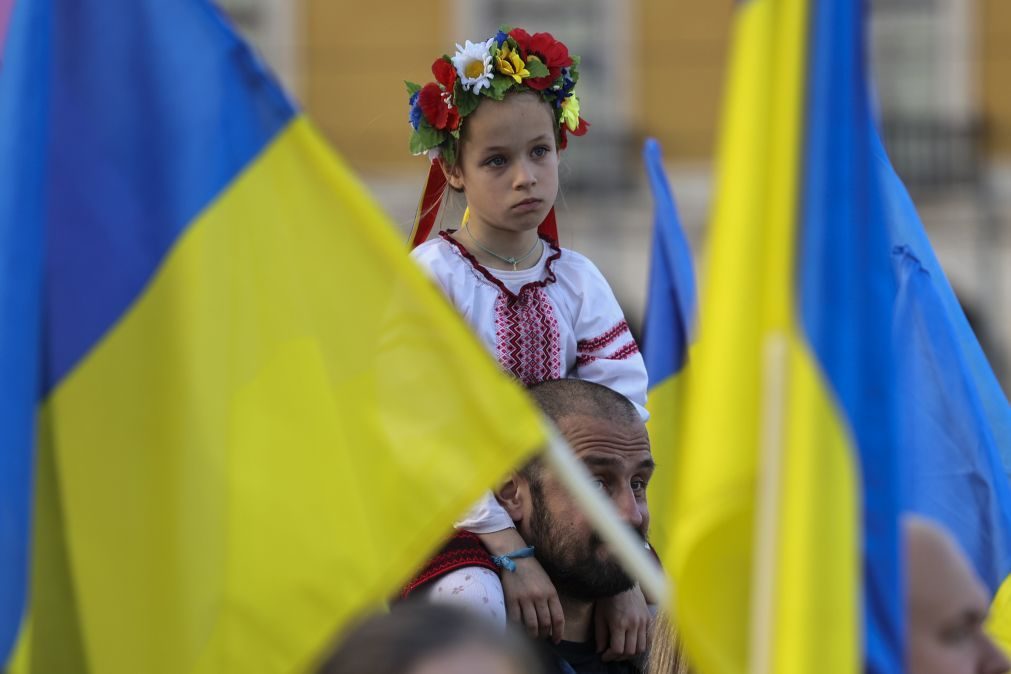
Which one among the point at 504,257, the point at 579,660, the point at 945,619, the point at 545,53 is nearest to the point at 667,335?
the point at 504,257

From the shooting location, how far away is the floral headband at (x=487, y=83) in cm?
400

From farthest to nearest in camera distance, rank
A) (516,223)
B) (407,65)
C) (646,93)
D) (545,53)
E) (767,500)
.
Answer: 1. (646,93)
2. (407,65)
3. (545,53)
4. (516,223)
5. (767,500)

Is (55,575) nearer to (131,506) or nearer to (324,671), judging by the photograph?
(131,506)

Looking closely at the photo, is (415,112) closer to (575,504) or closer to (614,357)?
(614,357)

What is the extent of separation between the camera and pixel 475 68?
13.2 ft

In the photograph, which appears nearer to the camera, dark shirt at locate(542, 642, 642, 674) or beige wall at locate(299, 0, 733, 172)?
dark shirt at locate(542, 642, 642, 674)

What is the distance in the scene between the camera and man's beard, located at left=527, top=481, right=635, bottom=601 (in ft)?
11.4

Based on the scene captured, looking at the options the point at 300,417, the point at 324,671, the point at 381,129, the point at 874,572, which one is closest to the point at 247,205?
the point at 300,417

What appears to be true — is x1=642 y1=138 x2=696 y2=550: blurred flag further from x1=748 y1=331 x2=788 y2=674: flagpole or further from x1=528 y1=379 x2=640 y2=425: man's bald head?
x1=748 y1=331 x2=788 y2=674: flagpole

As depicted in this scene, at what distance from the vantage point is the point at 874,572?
99.7 inches

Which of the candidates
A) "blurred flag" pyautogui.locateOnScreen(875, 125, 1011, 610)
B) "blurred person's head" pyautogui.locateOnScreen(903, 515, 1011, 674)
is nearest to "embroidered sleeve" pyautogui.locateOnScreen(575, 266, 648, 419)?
"blurred flag" pyautogui.locateOnScreen(875, 125, 1011, 610)

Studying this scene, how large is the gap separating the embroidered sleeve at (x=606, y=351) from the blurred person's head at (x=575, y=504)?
394mm

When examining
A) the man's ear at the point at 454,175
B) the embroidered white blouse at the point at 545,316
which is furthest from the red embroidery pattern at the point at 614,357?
the man's ear at the point at 454,175

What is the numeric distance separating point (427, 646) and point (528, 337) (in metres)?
1.82
